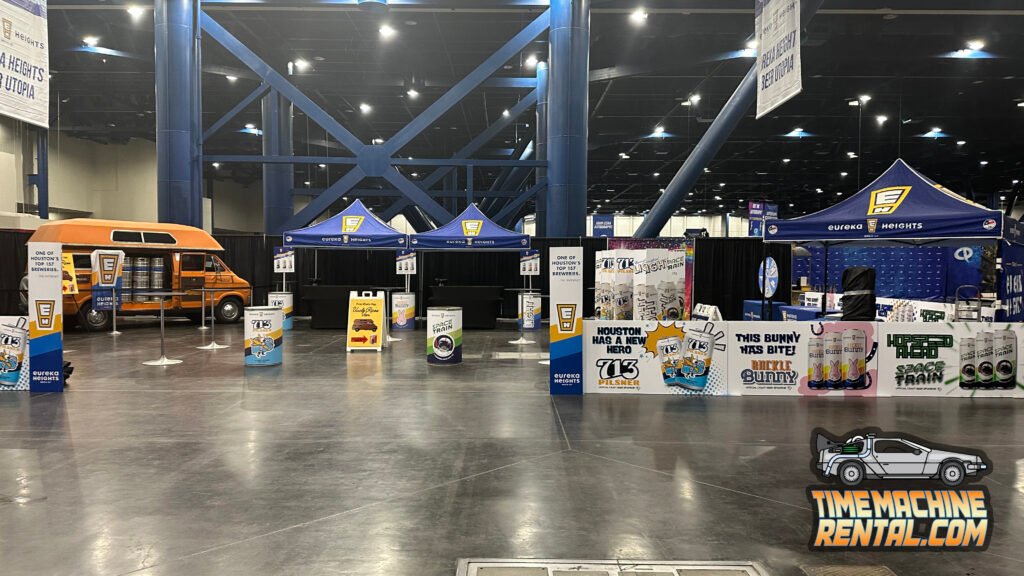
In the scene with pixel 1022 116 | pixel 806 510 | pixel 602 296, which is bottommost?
pixel 806 510

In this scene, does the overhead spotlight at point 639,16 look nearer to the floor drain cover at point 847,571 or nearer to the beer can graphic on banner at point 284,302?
the beer can graphic on banner at point 284,302

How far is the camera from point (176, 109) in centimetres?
2050

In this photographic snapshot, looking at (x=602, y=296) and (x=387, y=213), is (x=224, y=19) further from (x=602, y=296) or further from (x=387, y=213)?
(x=602, y=296)

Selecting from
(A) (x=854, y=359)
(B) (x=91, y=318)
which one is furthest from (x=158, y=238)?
(A) (x=854, y=359)

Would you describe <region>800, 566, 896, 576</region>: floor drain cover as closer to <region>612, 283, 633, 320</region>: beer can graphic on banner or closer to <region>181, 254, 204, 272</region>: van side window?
<region>612, 283, 633, 320</region>: beer can graphic on banner

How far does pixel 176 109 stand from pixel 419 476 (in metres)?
19.2

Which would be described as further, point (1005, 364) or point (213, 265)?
point (213, 265)

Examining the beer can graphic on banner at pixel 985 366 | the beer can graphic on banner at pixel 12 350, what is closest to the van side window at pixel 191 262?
the beer can graphic on banner at pixel 12 350

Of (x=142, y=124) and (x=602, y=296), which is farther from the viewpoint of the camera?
(x=142, y=124)

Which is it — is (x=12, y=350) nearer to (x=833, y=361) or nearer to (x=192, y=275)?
(x=192, y=275)

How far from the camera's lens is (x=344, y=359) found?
13.0 m

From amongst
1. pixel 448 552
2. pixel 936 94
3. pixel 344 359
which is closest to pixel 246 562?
pixel 448 552

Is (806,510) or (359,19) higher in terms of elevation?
(359,19)

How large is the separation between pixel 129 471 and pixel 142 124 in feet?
108
